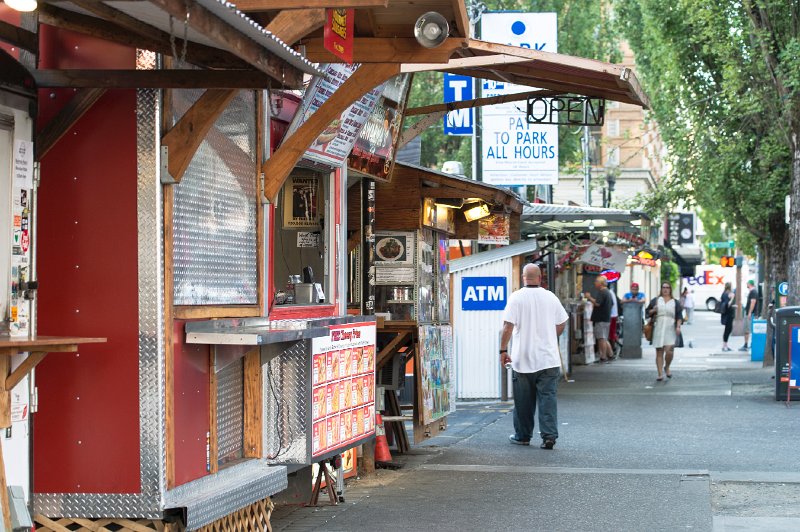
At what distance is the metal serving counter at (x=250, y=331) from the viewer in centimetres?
691

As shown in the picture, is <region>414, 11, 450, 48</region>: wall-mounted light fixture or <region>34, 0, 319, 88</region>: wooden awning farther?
<region>414, 11, 450, 48</region>: wall-mounted light fixture

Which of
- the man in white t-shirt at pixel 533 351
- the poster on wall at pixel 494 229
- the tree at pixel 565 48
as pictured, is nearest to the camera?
the man in white t-shirt at pixel 533 351

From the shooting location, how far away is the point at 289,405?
326 inches

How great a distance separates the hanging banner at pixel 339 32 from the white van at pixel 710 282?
64489mm

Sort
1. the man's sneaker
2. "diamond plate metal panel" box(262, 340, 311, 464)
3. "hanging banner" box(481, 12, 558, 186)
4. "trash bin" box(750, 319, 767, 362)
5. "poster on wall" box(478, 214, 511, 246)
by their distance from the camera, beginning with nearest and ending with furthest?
"diamond plate metal panel" box(262, 340, 311, 464) < the man's sneaker < "poster on wall" box(478, 214, 511, 246) < "hanging banner" box(481, 12, 558, 186) < "trash bin" box(750, 319, 767, 362)

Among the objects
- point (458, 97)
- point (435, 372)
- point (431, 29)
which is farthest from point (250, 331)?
point (458, 97)

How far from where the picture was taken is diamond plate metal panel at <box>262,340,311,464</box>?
8234 millimetres

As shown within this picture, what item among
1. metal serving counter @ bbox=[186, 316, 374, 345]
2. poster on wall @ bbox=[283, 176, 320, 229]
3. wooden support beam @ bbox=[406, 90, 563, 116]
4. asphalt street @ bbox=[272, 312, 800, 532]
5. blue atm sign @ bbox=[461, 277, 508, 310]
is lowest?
asphalt street @ bbox=[272, 312, 800, 532]

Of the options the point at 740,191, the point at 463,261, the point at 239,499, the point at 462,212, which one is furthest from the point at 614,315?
the point at 239,499

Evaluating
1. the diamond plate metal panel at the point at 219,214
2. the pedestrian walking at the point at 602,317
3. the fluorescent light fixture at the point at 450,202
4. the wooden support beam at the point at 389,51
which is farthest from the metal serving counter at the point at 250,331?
the pedestrian walking at the point at 602,317

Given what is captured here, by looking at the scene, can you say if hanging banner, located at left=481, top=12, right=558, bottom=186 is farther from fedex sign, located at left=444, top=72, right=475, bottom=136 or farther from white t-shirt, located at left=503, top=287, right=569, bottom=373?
white t-shirt, located at left=503, top=287, right=569, bottom=373

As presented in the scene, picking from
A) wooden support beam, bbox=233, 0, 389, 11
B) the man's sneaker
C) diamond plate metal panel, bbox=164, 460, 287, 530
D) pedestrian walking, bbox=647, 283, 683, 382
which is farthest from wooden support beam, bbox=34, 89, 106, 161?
pedestrian walking, bbox=647, 283, 683, 382

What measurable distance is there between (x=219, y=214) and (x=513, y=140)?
38.7 ft

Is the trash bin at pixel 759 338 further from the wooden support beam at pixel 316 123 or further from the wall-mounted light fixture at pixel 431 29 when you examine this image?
the wall-mounted light fixture at pixel 431 29
